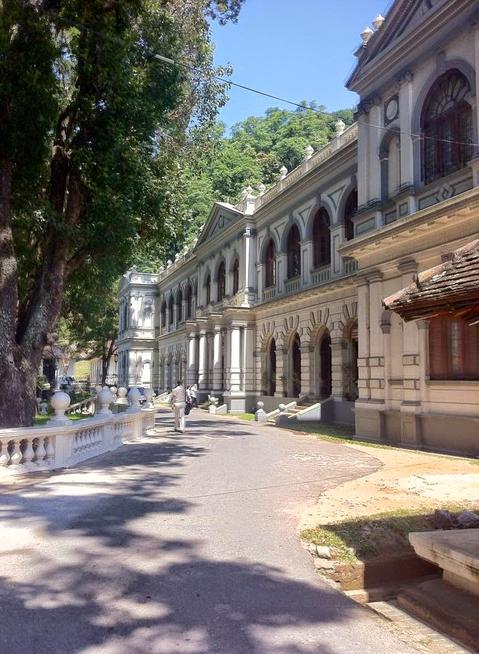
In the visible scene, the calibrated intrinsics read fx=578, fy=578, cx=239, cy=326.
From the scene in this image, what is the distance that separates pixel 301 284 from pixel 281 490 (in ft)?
53.3

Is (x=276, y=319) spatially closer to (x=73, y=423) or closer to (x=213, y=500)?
(x=73, y=423)

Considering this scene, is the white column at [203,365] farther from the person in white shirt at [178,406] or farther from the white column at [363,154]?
the white column at [363,154]

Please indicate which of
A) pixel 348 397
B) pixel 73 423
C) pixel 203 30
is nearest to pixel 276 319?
pixel 348 397

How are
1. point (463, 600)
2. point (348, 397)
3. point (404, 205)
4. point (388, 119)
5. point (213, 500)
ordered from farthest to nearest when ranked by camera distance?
point (348, 397) < point (388, 119) < point (404, 205) < point (213, 500) < point (463, 600)

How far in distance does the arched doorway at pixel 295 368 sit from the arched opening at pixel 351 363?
408cm

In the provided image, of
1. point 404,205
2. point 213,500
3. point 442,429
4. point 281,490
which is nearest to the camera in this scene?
point 213,500

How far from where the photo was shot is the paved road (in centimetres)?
354

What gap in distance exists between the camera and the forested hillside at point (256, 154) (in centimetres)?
4483

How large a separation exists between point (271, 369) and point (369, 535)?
21.7 meters

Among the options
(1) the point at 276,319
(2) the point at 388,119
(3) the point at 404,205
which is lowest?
(1) the point at 276,319

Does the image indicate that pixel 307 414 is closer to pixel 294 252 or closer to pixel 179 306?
pixel 294 252

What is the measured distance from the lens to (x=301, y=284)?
A: 23.7 meters

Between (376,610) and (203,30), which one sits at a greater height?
(203,30)

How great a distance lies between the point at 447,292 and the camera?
4.16 metres
